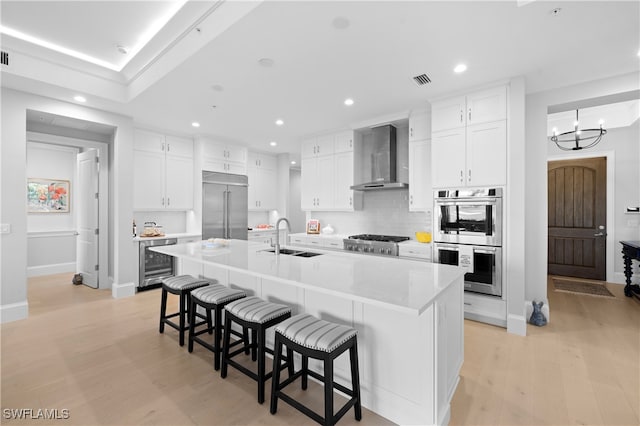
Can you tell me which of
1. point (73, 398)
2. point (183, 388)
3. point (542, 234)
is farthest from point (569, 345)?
point (73, 398)

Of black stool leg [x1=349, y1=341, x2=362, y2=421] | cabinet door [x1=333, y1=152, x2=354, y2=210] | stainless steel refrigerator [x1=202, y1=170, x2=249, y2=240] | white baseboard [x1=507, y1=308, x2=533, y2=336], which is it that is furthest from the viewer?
stainless steel refrigerator [x1=202, y1=170, x2=249, y2=240]

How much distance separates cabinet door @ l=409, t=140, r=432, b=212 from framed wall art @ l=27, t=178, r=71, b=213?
6.82 metres

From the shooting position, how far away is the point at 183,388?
214cm

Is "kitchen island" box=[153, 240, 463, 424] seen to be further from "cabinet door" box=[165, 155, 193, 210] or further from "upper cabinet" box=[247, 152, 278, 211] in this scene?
"upper cabinet" box=[247, 152, 278, 211]

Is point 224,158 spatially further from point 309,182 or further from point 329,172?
point 329,172

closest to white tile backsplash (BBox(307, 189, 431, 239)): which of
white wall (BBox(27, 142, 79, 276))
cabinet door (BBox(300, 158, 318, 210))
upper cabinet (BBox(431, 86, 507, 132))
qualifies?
cabinet door (BBox(300, 158, 318, 210))

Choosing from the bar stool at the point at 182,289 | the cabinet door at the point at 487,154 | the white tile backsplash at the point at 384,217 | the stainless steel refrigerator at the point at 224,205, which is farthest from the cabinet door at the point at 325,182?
the bar stool at the point at 182,289

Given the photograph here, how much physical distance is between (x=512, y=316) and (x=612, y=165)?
379cm

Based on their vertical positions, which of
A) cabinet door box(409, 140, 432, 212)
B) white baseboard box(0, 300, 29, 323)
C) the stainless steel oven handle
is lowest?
white baseboard box(0, 300, 29, 323)

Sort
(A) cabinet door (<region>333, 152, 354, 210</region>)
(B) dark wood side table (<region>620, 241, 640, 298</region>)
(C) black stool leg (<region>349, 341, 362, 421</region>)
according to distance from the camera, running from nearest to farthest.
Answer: (C) black stool leg (<region>349, 341, 362, 421</region>)
(B) dark wood side table (<region>620, 241, 640, 298</region>)
(A) cabinet door (<region>333, 152, 354, 210</region>)

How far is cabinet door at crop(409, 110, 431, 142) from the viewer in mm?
3965

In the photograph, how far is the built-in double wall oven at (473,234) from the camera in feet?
10.5

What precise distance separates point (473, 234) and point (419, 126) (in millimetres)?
1648

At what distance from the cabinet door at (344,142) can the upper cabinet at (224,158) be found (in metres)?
2.21
